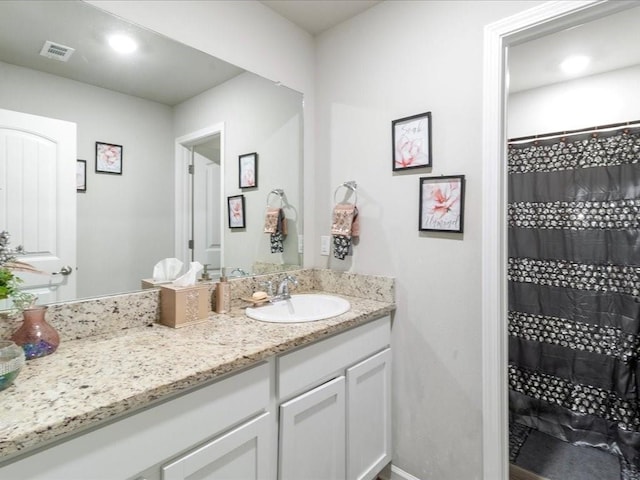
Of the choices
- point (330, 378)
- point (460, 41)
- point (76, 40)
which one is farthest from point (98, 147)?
point (460, 41)

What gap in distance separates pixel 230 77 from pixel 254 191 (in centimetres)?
58

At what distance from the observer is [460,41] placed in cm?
151

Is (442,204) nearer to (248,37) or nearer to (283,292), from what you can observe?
(283,292)

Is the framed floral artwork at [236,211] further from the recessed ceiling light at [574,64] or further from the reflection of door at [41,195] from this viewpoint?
the recessed ceiling light at [574,64]

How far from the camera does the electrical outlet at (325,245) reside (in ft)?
6.74

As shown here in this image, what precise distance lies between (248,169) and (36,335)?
116cm

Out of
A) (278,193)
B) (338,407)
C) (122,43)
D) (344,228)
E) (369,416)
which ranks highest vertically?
(122,43)

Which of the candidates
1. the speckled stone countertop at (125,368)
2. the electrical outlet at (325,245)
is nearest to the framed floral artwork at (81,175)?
the speckled stone countertop at (125,368)

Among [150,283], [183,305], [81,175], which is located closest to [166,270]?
[150,283]

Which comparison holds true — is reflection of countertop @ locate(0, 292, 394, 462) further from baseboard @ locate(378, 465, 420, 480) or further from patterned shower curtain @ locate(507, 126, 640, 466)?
patterned shower curtain @ locate(507, 126, 640, 466)

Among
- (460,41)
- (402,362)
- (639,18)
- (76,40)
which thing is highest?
(639,18)

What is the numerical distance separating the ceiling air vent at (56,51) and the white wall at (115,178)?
7 cm

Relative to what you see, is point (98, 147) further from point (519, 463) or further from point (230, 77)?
point (519, 463)

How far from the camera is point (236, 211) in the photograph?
1798 millimetres
